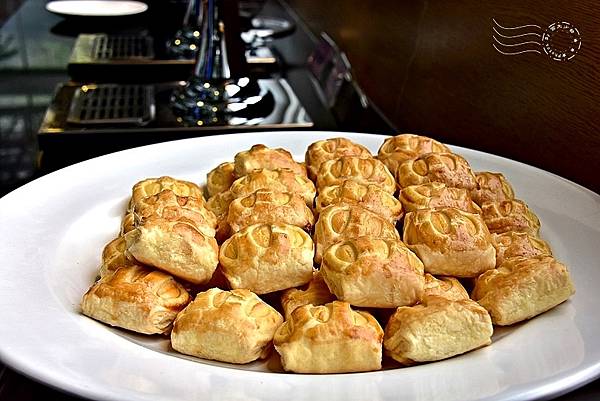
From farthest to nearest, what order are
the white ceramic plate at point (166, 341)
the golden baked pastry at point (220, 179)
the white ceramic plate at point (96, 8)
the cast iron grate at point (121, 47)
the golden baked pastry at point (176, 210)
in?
1. the white ceramic plate at point (96, 8)
2. the cast iron grate at point (121, 47)
3. the golden baked pastry at point (220, 179)
4. the golden baked pastry at point (176, 210)
5. the white ceramic plate at point (166, 341)

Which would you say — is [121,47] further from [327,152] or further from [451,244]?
[451,244]

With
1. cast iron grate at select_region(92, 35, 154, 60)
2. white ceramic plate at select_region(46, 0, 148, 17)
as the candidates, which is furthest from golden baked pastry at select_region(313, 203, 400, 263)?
white ceramic plate at select_region(46, 0, 148, 17)

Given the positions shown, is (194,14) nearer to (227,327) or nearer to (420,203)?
(420,203)

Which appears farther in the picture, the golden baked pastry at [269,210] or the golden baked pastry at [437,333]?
the golden baked pastry at [269,210]

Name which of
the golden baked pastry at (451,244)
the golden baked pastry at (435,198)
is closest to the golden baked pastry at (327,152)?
the golden baked pastry at (435,198)

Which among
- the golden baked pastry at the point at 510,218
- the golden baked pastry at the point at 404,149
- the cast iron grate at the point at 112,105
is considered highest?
the golden baked pastry at the point at 510,218

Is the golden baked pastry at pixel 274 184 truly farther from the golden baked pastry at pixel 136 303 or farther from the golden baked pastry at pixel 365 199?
the golden baked pastry at pixel 136 303
